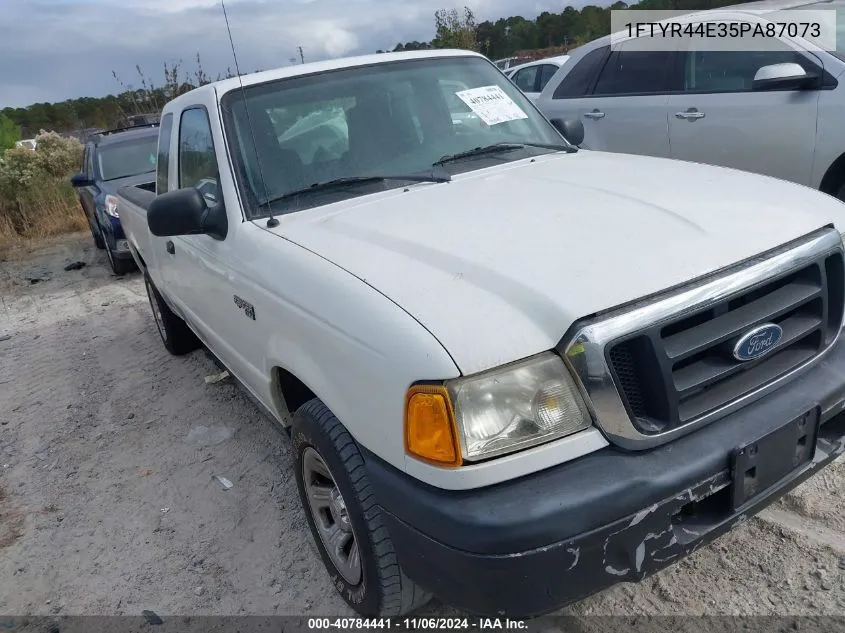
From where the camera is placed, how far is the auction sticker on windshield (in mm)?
→ 3398

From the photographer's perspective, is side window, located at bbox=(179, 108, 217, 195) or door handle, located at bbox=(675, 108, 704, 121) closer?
side window, located at bbox=(179, 108, 217, 195)

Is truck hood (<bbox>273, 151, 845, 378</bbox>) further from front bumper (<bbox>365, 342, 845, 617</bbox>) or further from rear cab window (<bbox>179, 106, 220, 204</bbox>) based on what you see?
rear cab window (<bbox>179, 106, 220, 204</bbox>)

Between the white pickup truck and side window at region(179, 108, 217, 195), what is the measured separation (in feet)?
0.76

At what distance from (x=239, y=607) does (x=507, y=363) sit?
64.9 inches

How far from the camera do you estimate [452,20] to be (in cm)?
2400

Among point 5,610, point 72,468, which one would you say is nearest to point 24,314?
point 72,468

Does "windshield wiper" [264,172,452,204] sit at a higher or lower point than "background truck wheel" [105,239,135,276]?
higher

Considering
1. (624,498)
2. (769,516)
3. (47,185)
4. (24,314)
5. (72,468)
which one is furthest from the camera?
(47,185)

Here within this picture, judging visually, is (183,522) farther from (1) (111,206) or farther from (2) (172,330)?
(1) (111,206)

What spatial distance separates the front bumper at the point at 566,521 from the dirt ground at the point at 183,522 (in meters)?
0.64

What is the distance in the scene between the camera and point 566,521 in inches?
67.3

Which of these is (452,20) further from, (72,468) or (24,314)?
(72,468)

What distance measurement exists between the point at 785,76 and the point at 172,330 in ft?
15.1

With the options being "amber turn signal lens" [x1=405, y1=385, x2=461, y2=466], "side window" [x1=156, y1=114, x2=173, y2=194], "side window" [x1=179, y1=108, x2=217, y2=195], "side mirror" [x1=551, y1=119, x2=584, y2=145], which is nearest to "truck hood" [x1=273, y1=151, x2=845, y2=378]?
"amber turn signal lens" [x1=405, y1=385, x2=461, y2=466]
